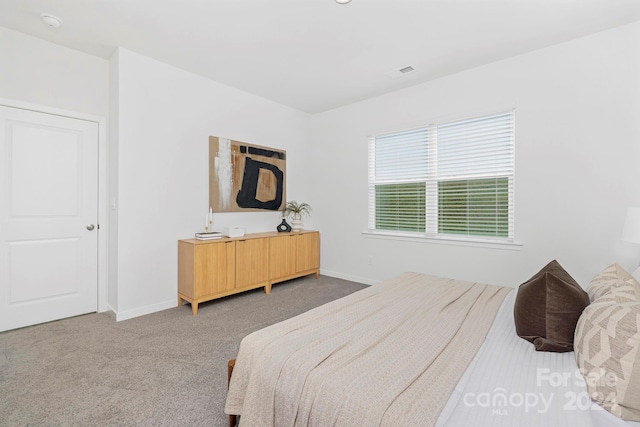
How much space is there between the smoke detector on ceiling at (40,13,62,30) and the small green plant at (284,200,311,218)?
3174 mm

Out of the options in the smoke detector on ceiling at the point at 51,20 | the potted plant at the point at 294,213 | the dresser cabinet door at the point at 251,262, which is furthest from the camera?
the potted plant at the point at 294,213

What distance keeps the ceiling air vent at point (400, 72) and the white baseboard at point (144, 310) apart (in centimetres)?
373

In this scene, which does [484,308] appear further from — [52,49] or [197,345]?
[52,49]

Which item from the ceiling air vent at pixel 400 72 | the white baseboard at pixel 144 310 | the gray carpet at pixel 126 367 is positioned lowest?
the gray carpet at pixel 126 367

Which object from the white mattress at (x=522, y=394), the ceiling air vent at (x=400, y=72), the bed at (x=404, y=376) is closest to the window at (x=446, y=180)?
the ceiling air vent at (x=400, y=72)

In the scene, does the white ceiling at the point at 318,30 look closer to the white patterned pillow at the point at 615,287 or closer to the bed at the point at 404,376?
the white patterned pillow at the point at 615,287

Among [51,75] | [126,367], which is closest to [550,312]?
[126,367]

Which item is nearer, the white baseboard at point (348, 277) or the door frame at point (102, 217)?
the door frame at point (102, 217)

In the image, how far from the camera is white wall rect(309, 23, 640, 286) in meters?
2.59

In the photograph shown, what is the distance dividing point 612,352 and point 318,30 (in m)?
2.88

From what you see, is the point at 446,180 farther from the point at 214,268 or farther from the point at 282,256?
the point at 214,268

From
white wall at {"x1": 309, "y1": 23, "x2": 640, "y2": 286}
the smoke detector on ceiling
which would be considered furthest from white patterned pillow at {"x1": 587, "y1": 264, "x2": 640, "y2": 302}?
the smoke detector on ceiling

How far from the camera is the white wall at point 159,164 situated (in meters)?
3.05

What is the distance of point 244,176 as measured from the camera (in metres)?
4.08
